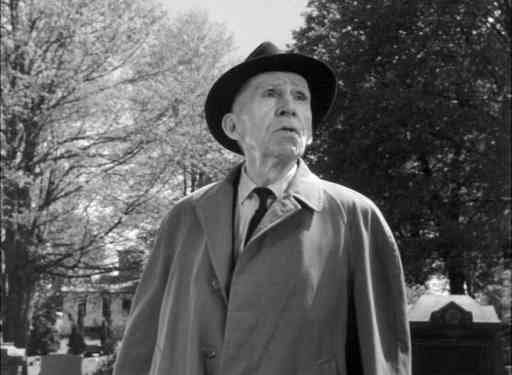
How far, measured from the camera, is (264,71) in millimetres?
2834

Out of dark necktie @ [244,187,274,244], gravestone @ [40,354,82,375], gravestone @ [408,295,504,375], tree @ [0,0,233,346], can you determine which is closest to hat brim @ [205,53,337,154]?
dark necktie @ [244,187,274,244]

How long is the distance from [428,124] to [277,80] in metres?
18.9

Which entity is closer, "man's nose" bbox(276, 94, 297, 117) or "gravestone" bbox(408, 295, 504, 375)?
"man's nose" bbox(276, 94, 297, 117)

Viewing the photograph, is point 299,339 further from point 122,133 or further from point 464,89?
point 464,89

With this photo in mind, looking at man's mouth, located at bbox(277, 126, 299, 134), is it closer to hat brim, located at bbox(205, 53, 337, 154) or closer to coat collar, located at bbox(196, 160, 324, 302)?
coat collar, located at bbox(196, 160, 324, 302)

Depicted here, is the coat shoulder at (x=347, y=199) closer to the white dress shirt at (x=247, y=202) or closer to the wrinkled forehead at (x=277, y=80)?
the white dress shirt at (x=247, y=202)

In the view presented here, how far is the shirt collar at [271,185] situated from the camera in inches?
107

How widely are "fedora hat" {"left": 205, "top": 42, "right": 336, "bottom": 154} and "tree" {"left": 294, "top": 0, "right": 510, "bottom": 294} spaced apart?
57.2 ft

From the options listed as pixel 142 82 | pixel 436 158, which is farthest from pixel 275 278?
pixel 436 158

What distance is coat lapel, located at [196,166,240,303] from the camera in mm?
2608

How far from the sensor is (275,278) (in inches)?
97.9

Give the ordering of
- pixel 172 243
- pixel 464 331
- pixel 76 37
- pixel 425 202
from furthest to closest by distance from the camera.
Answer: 1. pixel 425 202
2. pixel 76 37
3. pixel 464 331
4. pixel 172 243

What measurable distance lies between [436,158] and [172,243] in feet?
68.4

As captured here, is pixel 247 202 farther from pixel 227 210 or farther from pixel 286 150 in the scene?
pixel 286 150
